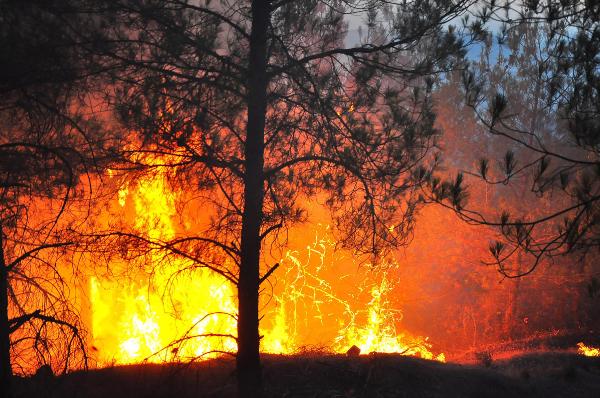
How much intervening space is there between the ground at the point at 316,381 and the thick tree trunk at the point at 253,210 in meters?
0.43

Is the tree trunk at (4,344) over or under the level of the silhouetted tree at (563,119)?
under

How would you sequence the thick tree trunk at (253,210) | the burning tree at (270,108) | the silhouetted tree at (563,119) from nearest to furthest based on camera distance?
the silhouetted tree at (563,119), the burning tree at (270,108), the thick tree trunk at (253,210)

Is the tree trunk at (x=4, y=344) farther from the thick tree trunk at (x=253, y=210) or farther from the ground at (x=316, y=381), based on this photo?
the thick tree trunk at (x=253, y=210)

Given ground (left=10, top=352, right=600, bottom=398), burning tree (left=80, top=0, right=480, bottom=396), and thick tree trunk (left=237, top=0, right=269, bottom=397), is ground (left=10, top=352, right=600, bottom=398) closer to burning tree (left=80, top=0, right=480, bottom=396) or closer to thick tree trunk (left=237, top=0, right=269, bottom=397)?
thick tree trunk (left=237, top=0, right=269, bottom=397)

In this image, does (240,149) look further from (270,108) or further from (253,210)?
(253,210)

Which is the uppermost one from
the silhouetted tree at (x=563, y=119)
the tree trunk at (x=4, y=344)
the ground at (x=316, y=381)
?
the silhouetted tree at (x=563, y=119)

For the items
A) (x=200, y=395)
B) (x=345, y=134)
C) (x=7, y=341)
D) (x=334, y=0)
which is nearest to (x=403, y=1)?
(x=334, y=0)

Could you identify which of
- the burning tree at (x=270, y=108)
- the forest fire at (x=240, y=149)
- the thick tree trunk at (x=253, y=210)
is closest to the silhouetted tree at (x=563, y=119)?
the forest fire at (x=240, y=149)

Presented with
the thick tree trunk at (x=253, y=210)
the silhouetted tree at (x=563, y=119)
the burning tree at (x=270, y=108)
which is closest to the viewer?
the silhouetted tree at (x=563, y=119)

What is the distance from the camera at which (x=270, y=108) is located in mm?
6777

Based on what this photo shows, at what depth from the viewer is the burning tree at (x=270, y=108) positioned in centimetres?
565

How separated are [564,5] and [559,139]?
2244cm

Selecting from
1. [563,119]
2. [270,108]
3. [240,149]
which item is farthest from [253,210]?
[563,119]

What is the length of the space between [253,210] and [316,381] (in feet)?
8.22
